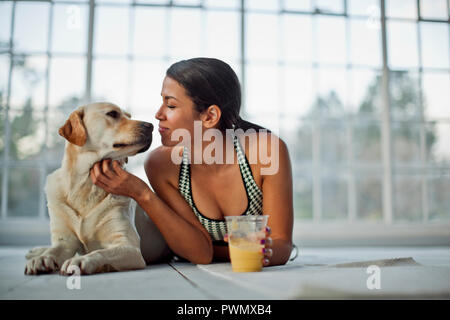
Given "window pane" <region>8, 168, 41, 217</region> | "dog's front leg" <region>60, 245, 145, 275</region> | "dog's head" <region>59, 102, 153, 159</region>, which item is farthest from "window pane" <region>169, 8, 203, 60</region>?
"dog's front leg" <region>60, 245, 145, 275</region>

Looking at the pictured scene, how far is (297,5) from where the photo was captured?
443 centimetres

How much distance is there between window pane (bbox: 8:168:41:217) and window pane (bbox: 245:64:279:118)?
2154 mm

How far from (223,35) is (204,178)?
273 centimetres

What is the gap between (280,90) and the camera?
4.33m

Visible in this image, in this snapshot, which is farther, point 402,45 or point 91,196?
point 402,45

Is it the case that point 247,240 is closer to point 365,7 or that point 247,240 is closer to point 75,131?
point 75,131

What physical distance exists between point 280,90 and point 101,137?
2.99 meters

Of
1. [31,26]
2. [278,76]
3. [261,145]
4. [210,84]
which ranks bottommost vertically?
[261,145]

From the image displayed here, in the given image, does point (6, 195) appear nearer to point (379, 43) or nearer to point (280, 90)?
point (280, 90)

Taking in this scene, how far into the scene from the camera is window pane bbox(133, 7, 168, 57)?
163 inches

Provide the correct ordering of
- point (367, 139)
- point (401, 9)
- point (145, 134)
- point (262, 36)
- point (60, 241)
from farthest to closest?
point (367, 139) < point (401, 9) < point (262, 36) < point (145, 134) < point (60, 241)

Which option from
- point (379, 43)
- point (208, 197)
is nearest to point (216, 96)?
point (208, 197)

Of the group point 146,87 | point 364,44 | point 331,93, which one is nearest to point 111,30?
point 146,87
